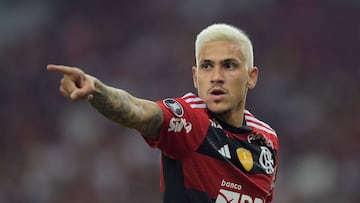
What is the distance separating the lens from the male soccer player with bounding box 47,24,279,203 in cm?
323

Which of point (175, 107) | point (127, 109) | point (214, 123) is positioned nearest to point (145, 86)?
point (214, 123)

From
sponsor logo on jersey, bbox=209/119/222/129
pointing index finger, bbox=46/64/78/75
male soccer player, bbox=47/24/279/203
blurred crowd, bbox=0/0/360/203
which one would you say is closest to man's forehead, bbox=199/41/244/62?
male soccer player, bbox=47/24/279/203

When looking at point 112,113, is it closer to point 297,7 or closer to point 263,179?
point 263,179

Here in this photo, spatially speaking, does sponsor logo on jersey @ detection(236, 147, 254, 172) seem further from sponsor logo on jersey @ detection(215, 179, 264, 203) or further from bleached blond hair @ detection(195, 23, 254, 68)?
bleached blond hair @ detection(195, 23, 254, 68)

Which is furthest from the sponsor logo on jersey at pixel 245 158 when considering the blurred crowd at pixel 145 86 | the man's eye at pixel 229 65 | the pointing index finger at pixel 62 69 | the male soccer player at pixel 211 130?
the blurred crowd at pixel 145 86

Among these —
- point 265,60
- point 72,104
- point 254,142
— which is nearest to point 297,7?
point 265,60

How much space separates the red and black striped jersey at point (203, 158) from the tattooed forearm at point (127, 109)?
54 millimetres

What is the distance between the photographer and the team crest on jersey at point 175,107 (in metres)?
3.30

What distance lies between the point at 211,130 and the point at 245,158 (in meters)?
0.31

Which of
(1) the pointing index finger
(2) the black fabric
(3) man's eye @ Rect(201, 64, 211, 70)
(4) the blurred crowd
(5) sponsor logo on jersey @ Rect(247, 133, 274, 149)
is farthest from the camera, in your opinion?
(4) the blurred crowd

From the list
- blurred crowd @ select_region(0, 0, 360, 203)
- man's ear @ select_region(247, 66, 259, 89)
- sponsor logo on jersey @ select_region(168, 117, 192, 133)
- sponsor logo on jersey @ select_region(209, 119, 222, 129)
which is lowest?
sponsor logo on jersey @ select_region(168, 117, 192, 133)

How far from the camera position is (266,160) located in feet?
13.0

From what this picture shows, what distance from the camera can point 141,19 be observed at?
37.9 feet

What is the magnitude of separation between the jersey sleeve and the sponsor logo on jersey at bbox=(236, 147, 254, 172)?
0.31 m
